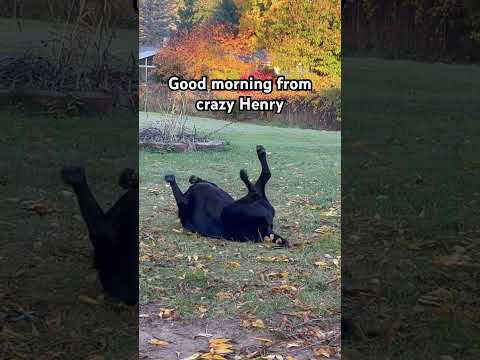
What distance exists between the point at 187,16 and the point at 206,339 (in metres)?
1.00

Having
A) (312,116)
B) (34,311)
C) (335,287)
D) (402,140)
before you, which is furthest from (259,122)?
(402,140)

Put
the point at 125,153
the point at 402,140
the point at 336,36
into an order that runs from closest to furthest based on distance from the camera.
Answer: the point at 336,36, the point at 125,153, the point at 402,140

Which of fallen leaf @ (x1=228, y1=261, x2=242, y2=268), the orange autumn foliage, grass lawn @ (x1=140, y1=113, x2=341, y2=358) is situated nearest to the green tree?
the orange autumn foliage

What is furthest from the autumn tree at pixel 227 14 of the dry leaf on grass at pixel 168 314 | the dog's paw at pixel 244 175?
the dry leaf on grass at pixel 168 314

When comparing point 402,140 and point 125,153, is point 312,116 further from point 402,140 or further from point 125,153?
point 402,140

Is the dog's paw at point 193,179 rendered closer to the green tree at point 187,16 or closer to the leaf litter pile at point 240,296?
the leaf litter pile at point 240,296

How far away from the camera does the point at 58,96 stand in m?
5.20

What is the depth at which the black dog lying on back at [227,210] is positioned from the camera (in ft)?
9.35

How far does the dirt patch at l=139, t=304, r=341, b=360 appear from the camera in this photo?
2723mm

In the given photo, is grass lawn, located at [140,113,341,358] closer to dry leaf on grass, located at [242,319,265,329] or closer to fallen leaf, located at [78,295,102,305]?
dry leaf on grass, located at [242,319,265,329]

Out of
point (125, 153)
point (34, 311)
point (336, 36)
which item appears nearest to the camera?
point (336, 36)

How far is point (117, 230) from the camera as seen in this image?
307 cm

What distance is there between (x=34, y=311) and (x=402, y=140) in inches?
104

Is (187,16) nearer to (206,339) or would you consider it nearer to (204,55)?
(204,55)
